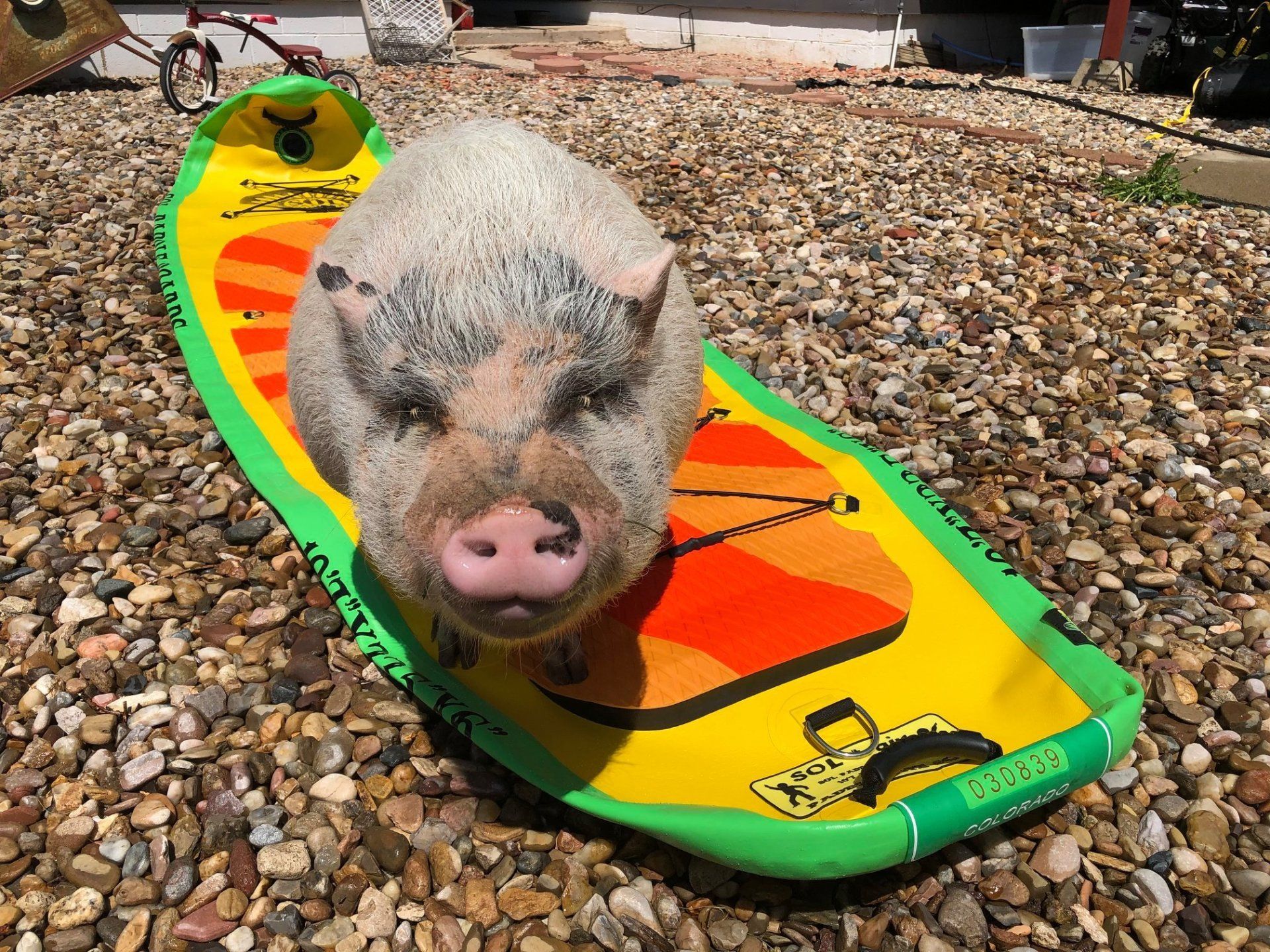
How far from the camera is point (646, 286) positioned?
2.10m

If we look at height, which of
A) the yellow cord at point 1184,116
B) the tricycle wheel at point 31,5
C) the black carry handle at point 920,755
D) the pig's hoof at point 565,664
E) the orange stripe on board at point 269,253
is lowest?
the black carry handle at point 920,755

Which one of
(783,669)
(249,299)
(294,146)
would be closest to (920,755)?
(783,669)

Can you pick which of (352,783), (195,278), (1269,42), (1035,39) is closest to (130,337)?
(195,278)

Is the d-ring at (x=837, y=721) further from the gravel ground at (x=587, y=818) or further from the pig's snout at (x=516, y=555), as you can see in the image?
the pig's snout at (x=516, y=555)

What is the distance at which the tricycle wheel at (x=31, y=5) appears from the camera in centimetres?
892

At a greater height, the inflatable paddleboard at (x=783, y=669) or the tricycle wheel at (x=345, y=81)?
the tricycle wheel at (x=345, y=81)

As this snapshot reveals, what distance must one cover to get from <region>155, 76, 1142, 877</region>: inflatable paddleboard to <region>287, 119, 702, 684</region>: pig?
630 millimetres

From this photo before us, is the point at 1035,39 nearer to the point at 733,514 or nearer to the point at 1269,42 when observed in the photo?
the point at 1269,42

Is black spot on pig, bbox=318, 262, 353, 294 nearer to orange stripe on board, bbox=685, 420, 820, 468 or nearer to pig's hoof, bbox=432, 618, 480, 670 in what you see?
pig's hoof, bbox=432, 618, 480, 670

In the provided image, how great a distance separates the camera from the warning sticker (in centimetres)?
233

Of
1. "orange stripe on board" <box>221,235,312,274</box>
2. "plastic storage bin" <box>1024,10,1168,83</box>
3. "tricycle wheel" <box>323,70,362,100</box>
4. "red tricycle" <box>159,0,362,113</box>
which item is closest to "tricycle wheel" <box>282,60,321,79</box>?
"red tricycle" <box>159,0,362,113</box>

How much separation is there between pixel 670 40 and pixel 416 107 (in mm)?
7181

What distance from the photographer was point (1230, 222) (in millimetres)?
6621

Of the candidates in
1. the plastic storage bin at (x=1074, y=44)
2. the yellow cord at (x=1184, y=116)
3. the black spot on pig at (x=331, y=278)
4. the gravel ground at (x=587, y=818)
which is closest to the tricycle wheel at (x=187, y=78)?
the gravel ground at (x=587, y=818)
